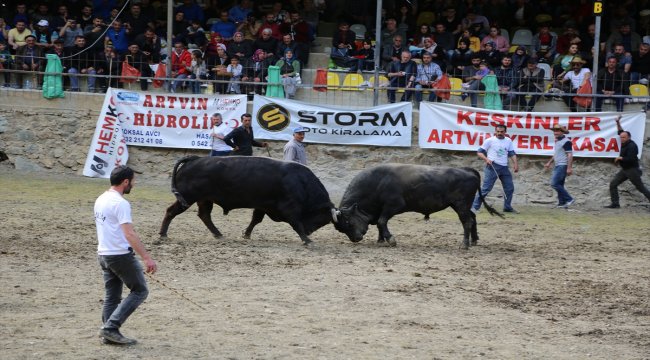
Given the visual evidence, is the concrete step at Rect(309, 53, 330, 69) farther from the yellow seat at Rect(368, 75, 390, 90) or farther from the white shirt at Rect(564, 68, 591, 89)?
the white shirt at Rect(564, 68, 591, 89)

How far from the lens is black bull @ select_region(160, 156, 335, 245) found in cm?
1533

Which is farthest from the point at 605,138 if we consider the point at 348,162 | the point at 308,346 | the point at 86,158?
the point at 308,346

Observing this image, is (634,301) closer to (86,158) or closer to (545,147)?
(545,147)

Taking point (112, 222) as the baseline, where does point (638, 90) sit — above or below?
above

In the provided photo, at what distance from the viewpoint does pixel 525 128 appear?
2112 cm

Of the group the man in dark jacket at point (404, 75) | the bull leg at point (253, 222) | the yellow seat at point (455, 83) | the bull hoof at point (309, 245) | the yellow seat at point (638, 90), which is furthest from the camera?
the yellow seat at point (455, 83)

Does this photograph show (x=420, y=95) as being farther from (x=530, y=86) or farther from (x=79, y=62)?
(x=79, y=62)

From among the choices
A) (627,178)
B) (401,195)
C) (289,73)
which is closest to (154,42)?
(289,73)

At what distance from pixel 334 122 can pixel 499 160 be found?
12.3 ft

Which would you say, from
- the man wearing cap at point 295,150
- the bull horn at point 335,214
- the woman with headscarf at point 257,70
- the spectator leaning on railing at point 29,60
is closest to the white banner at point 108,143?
the spectator leaning on railing at point 29,60

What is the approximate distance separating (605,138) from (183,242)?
957 centimetres

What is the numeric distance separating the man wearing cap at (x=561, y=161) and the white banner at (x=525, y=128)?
0.55 metres

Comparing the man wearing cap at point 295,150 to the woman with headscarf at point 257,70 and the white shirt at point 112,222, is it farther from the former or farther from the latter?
the white shirt at point 112,222

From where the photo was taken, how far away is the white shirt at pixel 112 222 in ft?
30.3
